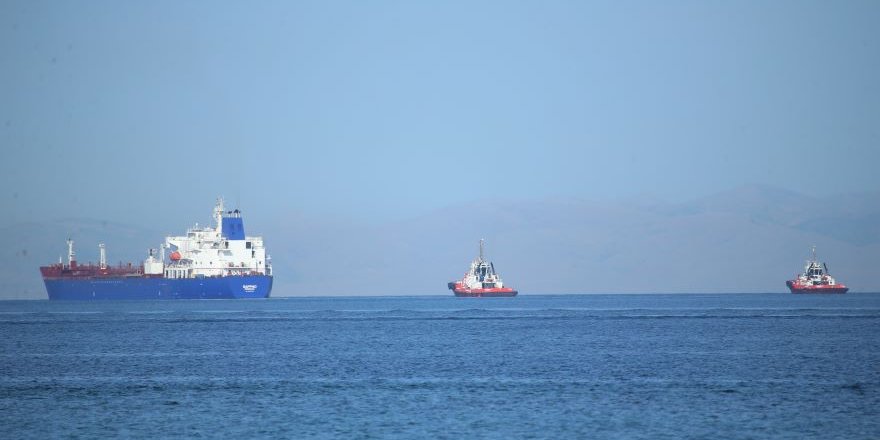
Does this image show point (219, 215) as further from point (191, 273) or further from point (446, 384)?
point (446, 384)

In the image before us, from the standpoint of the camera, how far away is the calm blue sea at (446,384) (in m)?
40.3

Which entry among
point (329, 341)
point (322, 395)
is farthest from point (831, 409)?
point (329, 341)

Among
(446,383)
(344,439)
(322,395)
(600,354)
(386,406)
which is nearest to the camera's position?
(344,439)

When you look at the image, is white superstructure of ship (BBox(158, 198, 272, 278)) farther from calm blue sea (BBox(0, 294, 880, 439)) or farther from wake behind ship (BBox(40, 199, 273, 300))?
calm blue sea (BBox(0, 294, 880, 439))

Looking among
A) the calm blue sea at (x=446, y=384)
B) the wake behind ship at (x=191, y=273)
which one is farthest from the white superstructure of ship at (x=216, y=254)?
the calm blue sea at (x=446, y=384)

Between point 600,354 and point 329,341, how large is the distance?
24.9m

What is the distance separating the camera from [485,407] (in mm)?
45062

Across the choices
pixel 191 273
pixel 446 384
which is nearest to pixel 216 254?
pixel 191 273

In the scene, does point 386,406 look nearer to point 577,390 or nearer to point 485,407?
point 485,407

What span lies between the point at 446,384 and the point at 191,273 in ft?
448

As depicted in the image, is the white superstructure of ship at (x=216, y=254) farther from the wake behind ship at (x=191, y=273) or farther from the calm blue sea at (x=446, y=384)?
the calm blue sea at (x=446, y=384)

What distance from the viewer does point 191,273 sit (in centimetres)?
18362

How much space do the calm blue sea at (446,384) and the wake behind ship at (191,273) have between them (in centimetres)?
8473

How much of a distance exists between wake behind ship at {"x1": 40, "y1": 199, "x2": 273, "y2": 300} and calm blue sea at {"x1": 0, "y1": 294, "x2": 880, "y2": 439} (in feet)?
278
